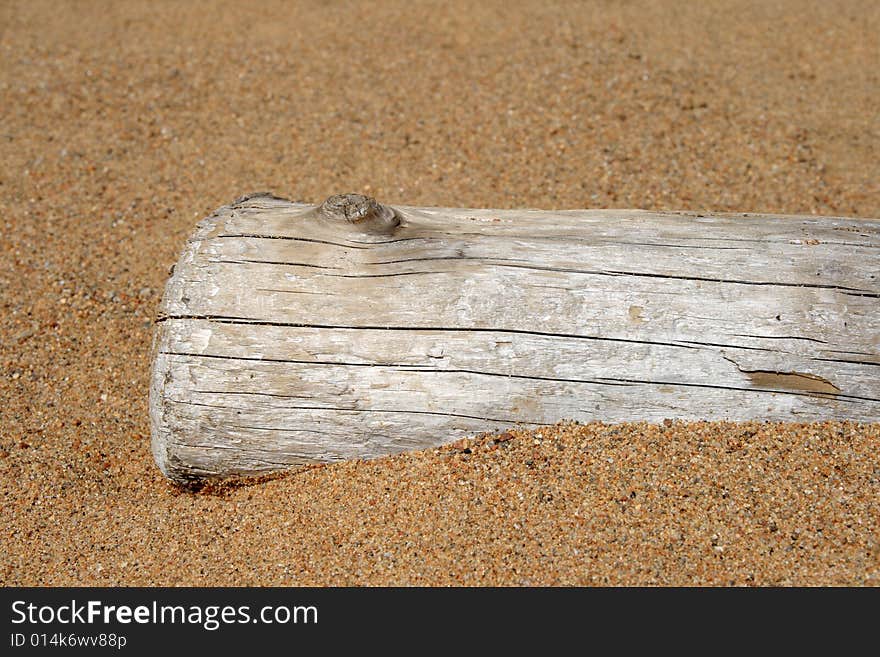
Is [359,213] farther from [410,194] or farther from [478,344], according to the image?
[410,194]

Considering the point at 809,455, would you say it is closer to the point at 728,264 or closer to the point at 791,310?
the point at 791,310

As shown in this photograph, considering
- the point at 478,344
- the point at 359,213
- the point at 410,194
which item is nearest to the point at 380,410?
the point at 478,344

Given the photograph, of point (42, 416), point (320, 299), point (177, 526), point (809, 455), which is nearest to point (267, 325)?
point (320, 299)

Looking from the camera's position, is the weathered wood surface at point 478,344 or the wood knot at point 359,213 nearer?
the weathered wood surface at point 478,344

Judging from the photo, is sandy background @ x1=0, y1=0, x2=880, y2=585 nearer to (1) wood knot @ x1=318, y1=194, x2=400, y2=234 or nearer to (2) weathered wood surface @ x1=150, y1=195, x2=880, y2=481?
(2) weathered wood surface @ x1=150, y1=195, x2=880, y2=481

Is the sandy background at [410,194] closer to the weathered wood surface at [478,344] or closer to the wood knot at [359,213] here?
the weathered wood surface at [478,344]

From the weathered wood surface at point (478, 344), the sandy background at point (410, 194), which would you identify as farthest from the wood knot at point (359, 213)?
the sandy background at point (410, 194)
